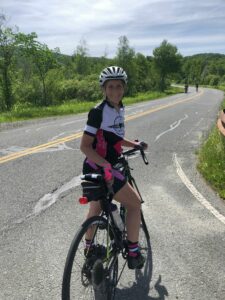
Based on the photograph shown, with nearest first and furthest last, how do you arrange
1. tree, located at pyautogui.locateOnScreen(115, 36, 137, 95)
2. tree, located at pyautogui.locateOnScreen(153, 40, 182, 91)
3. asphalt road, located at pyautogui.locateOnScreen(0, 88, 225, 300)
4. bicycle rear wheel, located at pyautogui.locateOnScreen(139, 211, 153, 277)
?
asphalt road, located at pyautogui.locateOnScreen(0, 88, 225, 300)
bicycle rear wheel, located at pyautogui.locateOnScreen(139, 211, 153, 277)
tree, located at pyautogui.locateOnScreen(115, 36, 137, 95)
tree, located at pyautogui.locateOnScreen(153, 40, 182, 91)

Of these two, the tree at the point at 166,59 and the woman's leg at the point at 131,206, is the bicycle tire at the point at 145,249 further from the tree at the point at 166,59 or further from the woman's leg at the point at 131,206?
the tree at the point at 166,59

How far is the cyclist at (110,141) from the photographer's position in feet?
11.0

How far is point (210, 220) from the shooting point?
5672 mm

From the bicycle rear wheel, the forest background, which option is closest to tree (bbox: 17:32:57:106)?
the forest background

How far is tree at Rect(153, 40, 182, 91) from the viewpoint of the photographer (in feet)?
300

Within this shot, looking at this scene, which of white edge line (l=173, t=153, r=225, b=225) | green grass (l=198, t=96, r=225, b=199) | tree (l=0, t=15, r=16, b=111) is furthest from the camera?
tree (l=0, t=15, r=16, b=111)

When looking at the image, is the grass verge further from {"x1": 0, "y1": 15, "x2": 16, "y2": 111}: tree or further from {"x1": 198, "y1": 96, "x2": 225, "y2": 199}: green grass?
{"x1": 0, "y1": 15, "x2": 16, "y2": 111}: tree

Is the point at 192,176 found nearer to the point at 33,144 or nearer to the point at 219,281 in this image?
the point at 219,281

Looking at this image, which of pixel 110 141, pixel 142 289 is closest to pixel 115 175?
pixel 110 141

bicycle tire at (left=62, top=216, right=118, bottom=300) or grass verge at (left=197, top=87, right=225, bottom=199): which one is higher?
bicycle tire at (left=62, top=216, right=118, bottom=300)

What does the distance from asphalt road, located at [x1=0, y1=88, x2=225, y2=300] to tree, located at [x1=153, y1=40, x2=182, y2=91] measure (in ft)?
277

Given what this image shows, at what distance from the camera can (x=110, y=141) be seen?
360 cm

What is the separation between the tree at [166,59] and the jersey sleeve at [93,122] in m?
90.2

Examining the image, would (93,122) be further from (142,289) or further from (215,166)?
(215,166)
